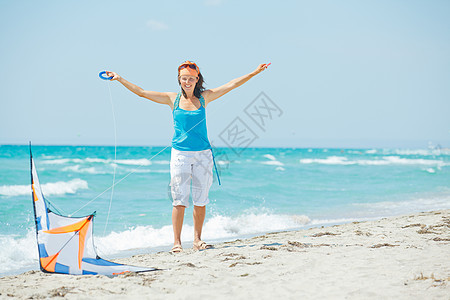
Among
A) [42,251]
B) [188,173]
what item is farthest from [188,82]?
[42,251]

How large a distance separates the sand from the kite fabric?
126mm

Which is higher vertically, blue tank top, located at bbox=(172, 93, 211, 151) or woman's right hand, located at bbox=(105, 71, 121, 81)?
woman's right hand, located at bbox=(105, 71, 121, 81)

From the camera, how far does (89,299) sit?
2.96 m

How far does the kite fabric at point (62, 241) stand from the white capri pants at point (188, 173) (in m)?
1.18

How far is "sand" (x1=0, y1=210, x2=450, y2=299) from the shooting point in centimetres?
305

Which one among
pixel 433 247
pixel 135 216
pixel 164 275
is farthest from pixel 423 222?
pixel 135 216

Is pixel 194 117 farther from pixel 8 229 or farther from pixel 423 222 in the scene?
pixel 8 229

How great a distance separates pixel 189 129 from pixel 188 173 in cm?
47

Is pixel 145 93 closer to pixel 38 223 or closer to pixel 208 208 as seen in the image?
pixel 38 223

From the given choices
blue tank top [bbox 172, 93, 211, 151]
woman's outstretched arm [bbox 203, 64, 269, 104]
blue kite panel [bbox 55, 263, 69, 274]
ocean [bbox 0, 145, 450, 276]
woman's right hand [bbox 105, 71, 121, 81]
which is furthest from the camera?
ocean [bbox 0, 145, 450, 276]

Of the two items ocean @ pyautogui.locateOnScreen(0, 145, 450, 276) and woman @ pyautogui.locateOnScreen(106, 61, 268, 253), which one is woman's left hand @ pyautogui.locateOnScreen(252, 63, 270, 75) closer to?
woman @ pyautogui.locateOnScreen(106, 61, 268, 253)

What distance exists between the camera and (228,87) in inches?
179

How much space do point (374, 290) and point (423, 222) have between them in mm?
3533

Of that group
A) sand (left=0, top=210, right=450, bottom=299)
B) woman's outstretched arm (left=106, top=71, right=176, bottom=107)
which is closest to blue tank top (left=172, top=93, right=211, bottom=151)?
woman's outstretched arm (left=106, top=71, right=176, bottom=107)
